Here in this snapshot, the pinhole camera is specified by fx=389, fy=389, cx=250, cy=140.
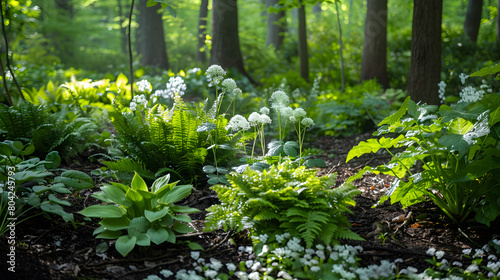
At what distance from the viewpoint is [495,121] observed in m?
2.40

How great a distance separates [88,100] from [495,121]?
5.04 meters

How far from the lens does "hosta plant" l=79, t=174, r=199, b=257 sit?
2266 mm

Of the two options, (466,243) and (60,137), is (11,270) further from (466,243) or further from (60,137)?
(466,243)

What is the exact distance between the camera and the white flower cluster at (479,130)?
2.15 metres

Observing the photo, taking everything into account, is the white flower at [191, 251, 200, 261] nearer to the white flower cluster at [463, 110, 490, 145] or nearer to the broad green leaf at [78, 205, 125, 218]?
the broad green leaf at [78, 205, 125, 218]

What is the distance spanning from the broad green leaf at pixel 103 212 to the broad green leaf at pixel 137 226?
10 cm

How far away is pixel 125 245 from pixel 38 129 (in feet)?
6.10

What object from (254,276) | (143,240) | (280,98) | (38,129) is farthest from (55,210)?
(280,98)

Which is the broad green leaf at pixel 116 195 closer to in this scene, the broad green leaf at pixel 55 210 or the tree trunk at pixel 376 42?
the broad green leaf at pixel 55 210

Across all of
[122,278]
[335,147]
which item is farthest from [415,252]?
[335,147]

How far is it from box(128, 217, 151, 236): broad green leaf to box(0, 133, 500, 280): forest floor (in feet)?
0.42

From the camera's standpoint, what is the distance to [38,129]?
3.47m

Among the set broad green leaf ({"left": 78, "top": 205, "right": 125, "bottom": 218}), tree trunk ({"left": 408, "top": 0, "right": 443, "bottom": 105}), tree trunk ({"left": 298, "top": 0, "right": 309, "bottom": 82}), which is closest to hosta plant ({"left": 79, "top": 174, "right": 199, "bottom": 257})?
broad green leaf ({"left": 78, "top": 205, "right": 125, "bottom": 218})

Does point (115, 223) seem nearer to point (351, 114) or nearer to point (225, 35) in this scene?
point (351, 114)
